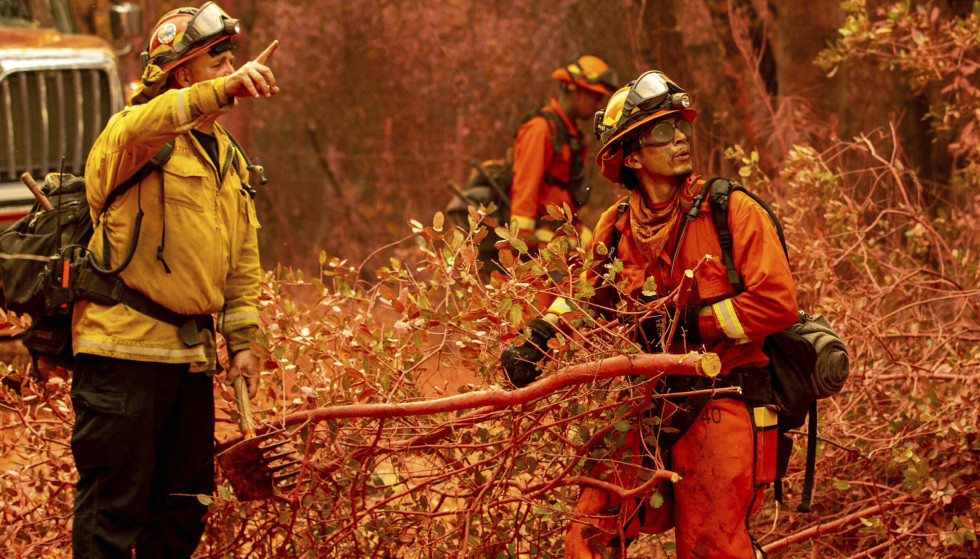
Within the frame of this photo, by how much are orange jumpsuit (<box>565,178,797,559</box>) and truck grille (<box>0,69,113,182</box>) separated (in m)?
5.92

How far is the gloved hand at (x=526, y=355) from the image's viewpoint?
137 inches

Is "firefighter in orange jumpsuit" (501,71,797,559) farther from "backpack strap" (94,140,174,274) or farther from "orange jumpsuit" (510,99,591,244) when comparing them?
"orange jumpsuit" (510,99,591,244)

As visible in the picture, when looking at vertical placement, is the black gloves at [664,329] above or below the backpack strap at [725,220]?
below

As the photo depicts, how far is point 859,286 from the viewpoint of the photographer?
215 inches

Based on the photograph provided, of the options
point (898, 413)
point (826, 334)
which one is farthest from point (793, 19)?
point (826, 334)

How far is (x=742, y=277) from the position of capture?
3.25m

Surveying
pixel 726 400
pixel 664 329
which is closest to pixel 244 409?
pixel 664 329

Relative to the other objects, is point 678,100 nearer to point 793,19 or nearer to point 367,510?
point 367,510

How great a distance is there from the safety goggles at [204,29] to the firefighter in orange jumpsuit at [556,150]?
319cm

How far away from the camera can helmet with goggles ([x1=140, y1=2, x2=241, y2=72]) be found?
144 inches

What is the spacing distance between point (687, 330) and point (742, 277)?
0.24 meters

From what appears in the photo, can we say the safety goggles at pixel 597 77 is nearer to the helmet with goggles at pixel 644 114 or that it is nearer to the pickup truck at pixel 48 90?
the helmet with goggles at pixel 644 114

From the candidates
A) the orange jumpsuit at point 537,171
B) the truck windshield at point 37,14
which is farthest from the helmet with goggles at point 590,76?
the truck windshield at point 37,14

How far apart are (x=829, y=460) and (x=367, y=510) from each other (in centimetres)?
227
